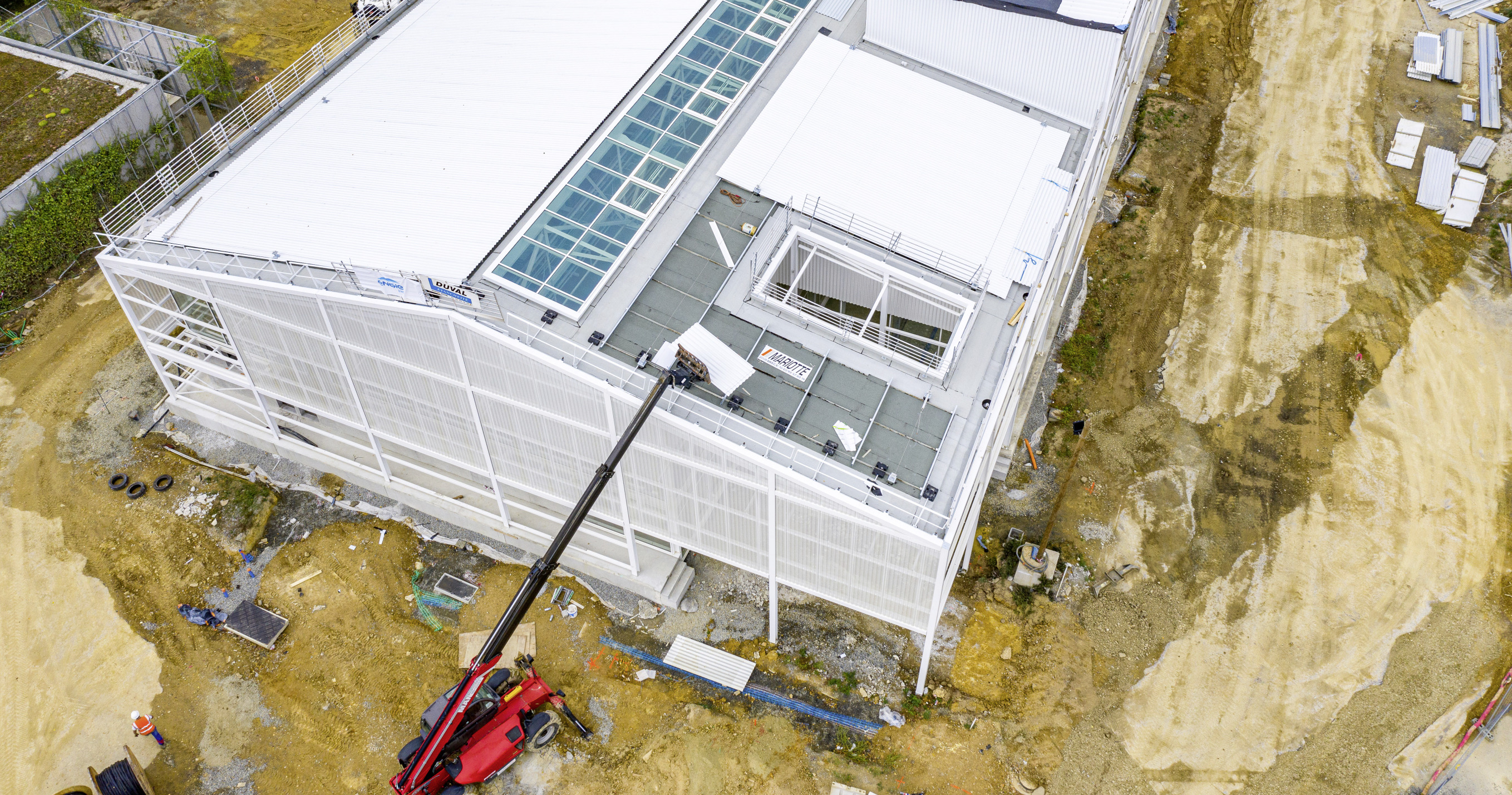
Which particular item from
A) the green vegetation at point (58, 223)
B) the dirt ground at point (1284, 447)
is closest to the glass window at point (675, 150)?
the dirt ground at point (1284, 447)

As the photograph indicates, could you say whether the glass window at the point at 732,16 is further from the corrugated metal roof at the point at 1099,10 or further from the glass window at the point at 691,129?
the corrugated metal roof at the point at 1099,10

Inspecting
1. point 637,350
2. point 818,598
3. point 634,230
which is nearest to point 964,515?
point 818,598

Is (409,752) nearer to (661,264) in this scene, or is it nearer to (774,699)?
(774,699)

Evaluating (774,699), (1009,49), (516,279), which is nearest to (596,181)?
(516,279)

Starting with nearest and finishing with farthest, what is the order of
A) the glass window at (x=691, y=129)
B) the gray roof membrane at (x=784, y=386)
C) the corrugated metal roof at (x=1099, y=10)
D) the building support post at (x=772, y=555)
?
1. the building support post at (x=772, y=555)
2. the gray roof membrane at (x=784, y=386)
3. the corrugated metal roof at (x=1099, y=10)
4. the glass window at (x=691, y=129)

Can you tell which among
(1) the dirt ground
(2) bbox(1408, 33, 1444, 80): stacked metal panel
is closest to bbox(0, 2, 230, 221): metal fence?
(1) the dirt ground

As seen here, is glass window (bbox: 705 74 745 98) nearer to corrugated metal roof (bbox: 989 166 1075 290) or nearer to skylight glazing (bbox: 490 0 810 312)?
skylight glazing (bbox: 490 0 810 312)

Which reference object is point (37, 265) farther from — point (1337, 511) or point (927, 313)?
point (1337, 511)
